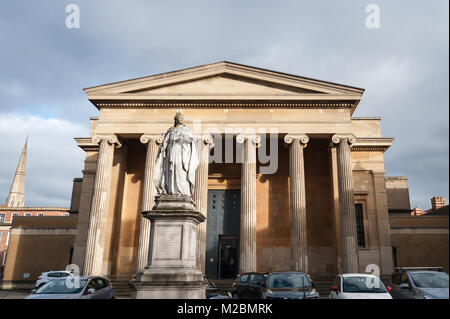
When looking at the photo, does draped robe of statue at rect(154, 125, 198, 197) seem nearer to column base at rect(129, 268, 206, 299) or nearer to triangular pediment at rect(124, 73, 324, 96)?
column base at rect(129, 268, 206, 299)

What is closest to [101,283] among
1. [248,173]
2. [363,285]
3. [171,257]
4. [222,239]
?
[171,257]

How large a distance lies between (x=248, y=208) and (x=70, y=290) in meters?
12.9

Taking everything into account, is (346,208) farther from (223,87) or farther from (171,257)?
(171,257)

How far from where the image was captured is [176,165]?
30.5 ft

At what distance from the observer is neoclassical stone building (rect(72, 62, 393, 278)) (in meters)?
22.4

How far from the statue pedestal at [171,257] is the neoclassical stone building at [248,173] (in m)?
13.0

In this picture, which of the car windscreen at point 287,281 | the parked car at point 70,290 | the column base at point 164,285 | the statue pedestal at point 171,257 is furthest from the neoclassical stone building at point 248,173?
the column base at point 164,285

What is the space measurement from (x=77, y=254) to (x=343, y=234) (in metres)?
17.2

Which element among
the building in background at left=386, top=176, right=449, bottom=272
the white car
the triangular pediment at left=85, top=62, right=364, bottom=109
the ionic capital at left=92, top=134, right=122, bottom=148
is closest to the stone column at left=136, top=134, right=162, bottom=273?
the ionic capital at left=92, top=134, right=122, bottom=148

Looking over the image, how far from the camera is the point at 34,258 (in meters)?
29.4

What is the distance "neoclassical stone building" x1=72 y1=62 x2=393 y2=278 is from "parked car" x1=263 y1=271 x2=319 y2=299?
29.9 ft

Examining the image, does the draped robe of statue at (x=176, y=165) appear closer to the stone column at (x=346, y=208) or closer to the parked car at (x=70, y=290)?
the parked car at (x=70, y=290)

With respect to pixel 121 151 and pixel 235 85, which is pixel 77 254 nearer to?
pixel 121 151
